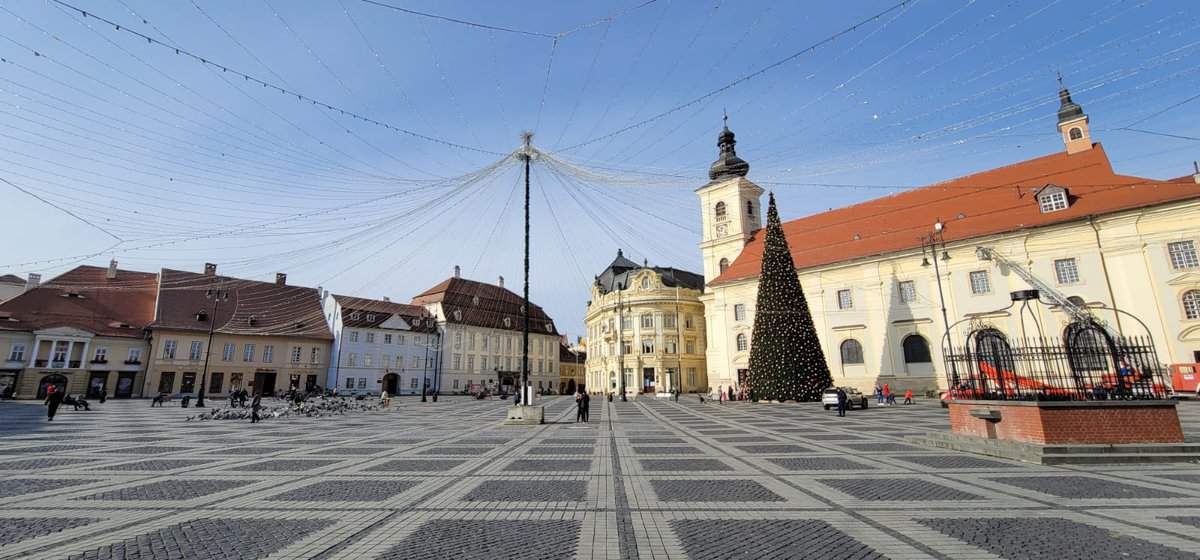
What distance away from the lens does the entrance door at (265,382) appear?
5100 centimetres

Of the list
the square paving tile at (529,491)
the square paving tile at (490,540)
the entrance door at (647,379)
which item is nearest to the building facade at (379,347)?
the entrance door at (647,379)

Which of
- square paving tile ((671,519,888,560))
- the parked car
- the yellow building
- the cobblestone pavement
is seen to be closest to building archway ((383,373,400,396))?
the yellow building

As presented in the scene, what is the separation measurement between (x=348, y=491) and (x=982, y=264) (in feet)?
138

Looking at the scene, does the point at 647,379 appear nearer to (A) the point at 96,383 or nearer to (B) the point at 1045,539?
(A) the point at 96,383

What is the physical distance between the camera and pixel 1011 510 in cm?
669

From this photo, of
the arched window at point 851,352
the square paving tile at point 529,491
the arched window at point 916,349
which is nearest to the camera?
the square paving tile at point 529,491

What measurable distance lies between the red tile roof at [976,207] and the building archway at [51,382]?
59047 mm

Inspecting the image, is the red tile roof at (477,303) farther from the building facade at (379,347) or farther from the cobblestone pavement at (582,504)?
the cobblestone pavement at (582,504)

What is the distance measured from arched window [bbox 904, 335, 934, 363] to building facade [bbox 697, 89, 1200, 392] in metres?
0.08

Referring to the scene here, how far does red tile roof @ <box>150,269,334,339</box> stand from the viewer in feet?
159

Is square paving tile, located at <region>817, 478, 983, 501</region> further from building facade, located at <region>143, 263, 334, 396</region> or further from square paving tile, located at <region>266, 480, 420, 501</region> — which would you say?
building facade, located at <region>143, 263, 334, 396</region>

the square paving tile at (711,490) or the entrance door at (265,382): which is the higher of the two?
the entrance door at (265,382)

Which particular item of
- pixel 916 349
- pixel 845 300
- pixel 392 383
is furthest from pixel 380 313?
pixel 916 349

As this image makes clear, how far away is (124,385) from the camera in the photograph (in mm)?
44875
